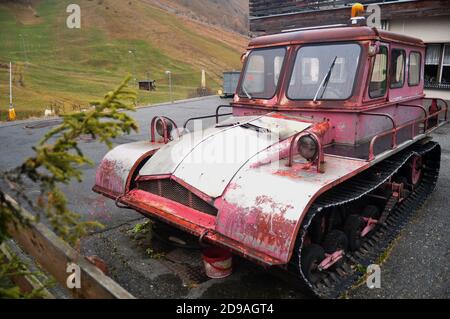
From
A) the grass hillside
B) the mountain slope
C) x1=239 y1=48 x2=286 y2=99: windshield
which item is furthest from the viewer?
the mountain slope

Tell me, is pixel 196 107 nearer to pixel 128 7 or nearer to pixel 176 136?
pixel 176 136

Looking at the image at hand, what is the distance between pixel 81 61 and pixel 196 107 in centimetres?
2325

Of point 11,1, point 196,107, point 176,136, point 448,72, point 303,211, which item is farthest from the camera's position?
point 11,1

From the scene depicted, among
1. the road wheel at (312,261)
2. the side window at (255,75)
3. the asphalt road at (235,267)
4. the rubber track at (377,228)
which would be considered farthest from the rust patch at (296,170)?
the side window at (255,75)

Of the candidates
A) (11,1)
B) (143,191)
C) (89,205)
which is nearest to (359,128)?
(143,191)

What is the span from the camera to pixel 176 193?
4.36 m

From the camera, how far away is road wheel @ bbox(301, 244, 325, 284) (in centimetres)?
380

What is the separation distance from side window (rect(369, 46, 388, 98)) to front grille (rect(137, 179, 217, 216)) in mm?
2702

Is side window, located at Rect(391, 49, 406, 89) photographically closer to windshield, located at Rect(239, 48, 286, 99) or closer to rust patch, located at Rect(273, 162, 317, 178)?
windshield, located at Rect(239, 48, 286, 99)

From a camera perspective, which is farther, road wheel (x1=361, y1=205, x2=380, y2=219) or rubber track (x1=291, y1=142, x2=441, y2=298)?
road wheel (x1=361, y1=205, x2=380, y2=219)

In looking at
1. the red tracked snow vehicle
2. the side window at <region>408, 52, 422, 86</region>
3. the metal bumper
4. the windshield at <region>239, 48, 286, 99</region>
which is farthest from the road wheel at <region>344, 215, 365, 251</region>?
the side window at <region>408, 52, 422, 86</region>

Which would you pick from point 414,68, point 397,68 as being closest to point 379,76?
point 397,68

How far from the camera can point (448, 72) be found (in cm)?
1421

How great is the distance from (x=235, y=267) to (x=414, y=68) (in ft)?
15.2
